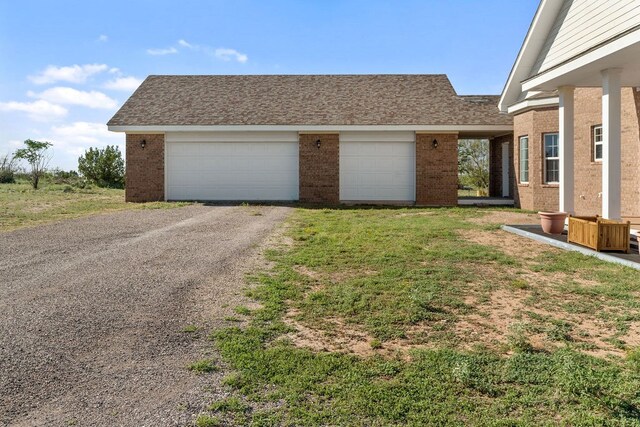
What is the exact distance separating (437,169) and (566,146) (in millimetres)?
8873

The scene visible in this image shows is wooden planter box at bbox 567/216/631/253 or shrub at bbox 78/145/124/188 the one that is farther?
shrub at bbox 78/145/124/188

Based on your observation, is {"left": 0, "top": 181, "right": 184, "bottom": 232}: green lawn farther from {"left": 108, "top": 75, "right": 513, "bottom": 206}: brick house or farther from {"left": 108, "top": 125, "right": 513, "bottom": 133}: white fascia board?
{"left": 108, "top": 125, "right": 513, "bottom": 133}: white fascia board

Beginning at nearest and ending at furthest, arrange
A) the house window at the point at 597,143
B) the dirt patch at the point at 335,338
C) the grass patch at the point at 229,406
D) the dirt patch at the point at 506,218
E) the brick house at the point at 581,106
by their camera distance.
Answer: the grass patch at the point at 229,406
the dirt patch at the point at 335,338
the brick house at the point at 581,106
the dirt patch at the point at 506,218
the house window at the point at 597,143

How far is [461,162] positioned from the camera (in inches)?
1179

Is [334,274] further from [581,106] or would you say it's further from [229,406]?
[581,106]

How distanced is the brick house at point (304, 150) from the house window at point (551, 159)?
309 centimetres

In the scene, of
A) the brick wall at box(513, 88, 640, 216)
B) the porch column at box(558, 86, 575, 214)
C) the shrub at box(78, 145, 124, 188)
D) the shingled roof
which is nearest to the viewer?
the porch column at box(558, 86, 575, 214)

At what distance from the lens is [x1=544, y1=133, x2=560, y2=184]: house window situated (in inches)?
650

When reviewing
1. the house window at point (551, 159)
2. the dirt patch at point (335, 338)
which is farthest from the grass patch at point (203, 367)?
the house window at point (551, 159)

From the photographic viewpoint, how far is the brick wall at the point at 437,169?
65.8ft

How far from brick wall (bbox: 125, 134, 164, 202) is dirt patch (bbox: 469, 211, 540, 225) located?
42.6ft

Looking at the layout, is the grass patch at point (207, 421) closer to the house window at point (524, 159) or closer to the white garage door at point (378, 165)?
the house window at point (524, 159)

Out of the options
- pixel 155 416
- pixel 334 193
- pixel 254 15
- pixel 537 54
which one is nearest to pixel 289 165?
pixel 334 193

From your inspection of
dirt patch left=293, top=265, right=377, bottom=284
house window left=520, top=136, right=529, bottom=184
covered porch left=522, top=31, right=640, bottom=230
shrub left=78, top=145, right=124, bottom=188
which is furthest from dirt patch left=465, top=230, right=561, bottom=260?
shrub left=78, top=145, right=124, bottom=188
